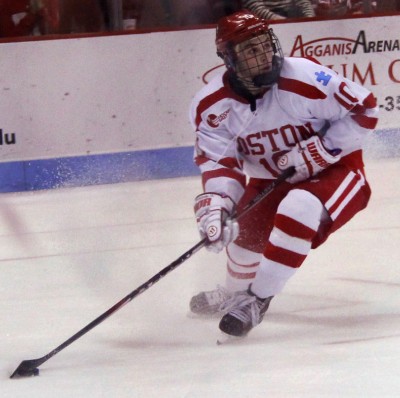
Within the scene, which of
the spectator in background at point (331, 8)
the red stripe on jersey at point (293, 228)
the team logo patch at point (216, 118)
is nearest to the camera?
the red stripe on jersey at point (293, 228)

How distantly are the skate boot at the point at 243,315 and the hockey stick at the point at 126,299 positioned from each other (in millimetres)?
196

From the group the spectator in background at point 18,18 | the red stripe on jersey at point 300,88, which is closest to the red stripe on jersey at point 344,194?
the red stripe on jersey at point 300,88

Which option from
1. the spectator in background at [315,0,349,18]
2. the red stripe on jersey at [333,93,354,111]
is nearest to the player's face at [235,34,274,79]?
the red stripe on jersey at [333,93,354,111]

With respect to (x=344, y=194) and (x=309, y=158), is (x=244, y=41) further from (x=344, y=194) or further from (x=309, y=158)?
(x=344, y=194)

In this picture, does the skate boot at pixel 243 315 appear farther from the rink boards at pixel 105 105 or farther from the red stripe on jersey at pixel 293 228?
the rink boards at pixel 105 105

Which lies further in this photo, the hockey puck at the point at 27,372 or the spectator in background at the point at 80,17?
the spectator in background at the point at 80,17

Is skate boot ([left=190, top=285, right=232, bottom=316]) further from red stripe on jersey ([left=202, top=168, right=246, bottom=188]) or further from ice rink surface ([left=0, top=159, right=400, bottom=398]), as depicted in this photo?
red stripe on jersey ([left=202, top=168, right=246, bottom=188])

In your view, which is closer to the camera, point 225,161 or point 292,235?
point 292,235

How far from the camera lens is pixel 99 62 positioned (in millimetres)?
5156

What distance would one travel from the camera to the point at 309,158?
2.86 meters

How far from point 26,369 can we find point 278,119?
1.02 meters

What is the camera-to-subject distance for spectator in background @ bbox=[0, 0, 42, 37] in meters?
5.10

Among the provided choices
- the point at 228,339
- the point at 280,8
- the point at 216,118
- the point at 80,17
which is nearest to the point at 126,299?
the point at 228,339

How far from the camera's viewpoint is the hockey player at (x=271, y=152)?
9.06 feet
